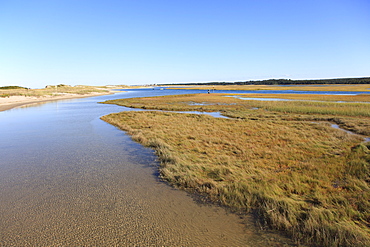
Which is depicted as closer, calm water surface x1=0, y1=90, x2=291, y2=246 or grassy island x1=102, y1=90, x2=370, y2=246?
calm water surface x1=0, y1=90, x2=291, y2=246

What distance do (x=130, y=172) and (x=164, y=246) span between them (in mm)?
5212

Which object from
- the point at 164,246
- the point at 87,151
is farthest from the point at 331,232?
the point at 87,151

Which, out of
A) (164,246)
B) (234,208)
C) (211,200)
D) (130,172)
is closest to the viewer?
(164,246)

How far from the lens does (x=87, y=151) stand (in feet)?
43.3

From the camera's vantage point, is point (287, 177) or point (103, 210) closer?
point (103, 210)

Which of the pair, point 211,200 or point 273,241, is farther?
point 211,200

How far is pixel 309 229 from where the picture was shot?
17.1 feet

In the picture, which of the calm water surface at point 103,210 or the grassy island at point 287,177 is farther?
the grassy island at point 287,177

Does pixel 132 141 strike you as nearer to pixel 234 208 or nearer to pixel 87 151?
pixel 87 151

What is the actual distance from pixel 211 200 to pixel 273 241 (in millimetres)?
2396

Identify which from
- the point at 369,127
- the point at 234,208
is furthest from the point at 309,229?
the point at 369,127

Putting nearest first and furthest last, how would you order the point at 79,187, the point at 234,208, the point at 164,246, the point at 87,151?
the point at 164,246 < the point at 234,208 < the point at 79,187 < the point at 87,151

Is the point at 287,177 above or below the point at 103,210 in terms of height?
above

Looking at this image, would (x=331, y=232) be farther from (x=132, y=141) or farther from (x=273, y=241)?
(x=132, y=141)
